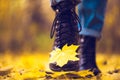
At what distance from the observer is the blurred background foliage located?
59.6 inches

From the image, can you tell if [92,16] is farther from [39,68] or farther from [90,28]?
[39,68]

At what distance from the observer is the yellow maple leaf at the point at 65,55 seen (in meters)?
1.44

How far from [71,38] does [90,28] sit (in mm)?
83

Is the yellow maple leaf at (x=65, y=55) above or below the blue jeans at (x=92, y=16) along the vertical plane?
below

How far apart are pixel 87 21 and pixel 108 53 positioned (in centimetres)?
14

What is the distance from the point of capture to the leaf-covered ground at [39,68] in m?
1.44

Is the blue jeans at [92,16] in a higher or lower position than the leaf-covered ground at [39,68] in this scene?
higher

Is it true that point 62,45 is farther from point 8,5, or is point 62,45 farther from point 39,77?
point 8,5

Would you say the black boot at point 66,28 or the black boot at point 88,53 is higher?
the black boot at point 66,28

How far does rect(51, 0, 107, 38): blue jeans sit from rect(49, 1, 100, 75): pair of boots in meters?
0.02

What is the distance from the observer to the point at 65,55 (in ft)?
4.73

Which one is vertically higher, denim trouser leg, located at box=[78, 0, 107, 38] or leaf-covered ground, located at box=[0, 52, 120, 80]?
denim trouser leg, located at box=[78, 0, 107, 38]

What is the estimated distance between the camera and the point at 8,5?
1557mm

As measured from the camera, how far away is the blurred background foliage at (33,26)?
4.97 feet
